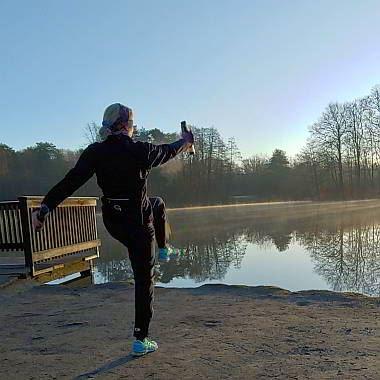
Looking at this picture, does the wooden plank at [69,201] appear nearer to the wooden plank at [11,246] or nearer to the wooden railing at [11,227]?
the wooden railing at [11,227]

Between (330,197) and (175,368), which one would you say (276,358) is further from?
(330,197)

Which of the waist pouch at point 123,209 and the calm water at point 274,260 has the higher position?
the waist pouch at point 123,209

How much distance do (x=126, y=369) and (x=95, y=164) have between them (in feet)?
4.53

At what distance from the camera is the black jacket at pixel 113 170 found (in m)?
3.31

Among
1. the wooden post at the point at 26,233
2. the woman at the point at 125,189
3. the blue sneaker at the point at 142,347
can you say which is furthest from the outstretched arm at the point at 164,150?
the wooden post at the point at 26,233

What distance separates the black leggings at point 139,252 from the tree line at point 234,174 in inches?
1867

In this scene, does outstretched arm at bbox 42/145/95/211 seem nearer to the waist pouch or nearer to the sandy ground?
the waist pouch

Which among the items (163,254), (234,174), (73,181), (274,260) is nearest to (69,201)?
(274,260)

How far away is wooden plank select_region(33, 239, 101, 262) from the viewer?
27.5 ft

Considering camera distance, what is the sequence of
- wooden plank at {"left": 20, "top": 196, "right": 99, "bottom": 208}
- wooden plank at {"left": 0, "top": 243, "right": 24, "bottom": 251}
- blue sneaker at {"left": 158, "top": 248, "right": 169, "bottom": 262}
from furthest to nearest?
1. wooden plank at {"left": 0, "top": 243, "right": 24, "bottom": 251}
2. wooden plank at {"left": 20, "top": 196, "right": 99, "bottom": 208}
3. blue sneaker at {"left": 158, "top": 248, "right": 169, "bottom": 262}

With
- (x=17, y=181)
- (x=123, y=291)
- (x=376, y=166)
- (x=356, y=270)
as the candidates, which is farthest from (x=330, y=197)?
(x=123, y=291)

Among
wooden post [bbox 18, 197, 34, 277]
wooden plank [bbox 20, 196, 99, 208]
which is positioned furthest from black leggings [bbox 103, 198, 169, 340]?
wooden plank [bbox 20, 196, 99, 208]

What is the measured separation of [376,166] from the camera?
59469 millimetres

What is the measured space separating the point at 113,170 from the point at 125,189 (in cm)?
15
